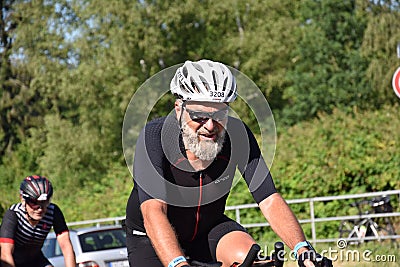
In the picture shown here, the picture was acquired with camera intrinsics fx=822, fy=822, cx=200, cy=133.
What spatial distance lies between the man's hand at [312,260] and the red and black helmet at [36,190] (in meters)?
3.77

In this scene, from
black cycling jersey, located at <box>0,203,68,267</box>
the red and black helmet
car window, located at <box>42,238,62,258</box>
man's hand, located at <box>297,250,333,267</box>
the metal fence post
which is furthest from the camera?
the metal fence post

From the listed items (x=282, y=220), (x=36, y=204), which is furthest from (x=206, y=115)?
(x=36, y=204)

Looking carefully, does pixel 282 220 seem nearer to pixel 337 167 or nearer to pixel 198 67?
pixel 198 67

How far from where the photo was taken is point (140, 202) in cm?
455

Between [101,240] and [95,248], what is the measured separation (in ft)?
0.94

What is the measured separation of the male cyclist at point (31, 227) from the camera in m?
7.40

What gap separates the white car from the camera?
12375 millimetres

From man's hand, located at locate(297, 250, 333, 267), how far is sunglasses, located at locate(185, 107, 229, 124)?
2.86 feet

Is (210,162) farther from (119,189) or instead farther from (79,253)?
(119,189)

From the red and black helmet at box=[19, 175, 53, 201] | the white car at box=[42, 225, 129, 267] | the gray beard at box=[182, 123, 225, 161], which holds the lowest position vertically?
the white car at box=[42, 225, 129, 267]

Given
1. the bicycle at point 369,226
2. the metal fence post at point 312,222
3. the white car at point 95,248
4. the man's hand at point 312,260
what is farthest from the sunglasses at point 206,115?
the metal fence post at point 312,222

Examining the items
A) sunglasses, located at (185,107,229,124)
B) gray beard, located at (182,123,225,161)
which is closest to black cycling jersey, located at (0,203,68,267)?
gray beard, located at (182,123,225,161)

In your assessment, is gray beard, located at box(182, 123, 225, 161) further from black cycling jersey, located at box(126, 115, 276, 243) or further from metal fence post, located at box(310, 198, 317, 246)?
metal fence post, located at box(310, 198, 317, 246)

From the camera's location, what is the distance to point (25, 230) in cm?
764
